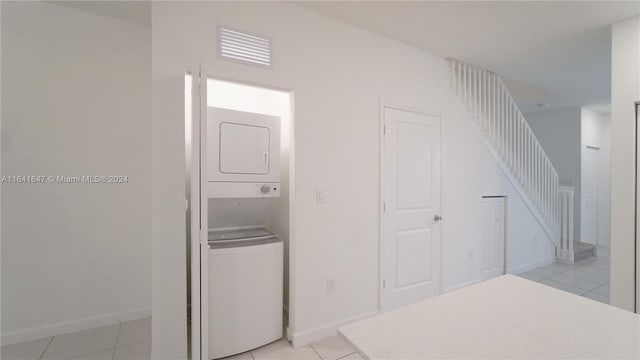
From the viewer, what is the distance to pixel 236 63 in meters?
1.95

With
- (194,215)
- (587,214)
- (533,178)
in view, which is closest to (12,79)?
(194,215)

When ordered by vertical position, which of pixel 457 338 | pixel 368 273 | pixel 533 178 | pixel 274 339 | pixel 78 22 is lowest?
pixel 274 339

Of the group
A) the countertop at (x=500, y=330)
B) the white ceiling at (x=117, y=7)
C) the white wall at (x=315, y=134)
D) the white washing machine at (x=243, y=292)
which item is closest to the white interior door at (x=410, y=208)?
the white wall at (x=315, y=134)

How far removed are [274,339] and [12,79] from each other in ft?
9.46

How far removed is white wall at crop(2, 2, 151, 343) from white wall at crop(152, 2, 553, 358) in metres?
0.95

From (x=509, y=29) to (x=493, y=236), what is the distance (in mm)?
2494

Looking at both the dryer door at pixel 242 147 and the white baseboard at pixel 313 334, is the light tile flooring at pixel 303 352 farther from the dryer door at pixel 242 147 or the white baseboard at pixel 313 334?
the dryer door at pixel 242 147

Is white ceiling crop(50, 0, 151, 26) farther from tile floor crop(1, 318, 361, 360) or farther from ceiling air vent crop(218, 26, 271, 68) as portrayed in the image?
tile floor crop(1, 318, 361, 360)

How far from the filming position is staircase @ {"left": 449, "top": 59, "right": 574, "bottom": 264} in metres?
3.32

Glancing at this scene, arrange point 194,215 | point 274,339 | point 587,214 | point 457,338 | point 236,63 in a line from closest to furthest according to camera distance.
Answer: point 457,338 < point 194,215 < point 236,63 < point 274,339 < point 587,214

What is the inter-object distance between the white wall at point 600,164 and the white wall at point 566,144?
112 millimetres

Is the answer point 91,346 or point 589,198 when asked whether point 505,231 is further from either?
point 91,346

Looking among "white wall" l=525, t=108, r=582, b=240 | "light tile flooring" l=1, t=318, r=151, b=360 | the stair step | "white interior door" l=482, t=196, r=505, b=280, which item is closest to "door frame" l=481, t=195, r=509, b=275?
"white interior door" l=482, t=196, r=505, b=280

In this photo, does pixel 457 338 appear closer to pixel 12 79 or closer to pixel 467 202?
pixel 467 202
